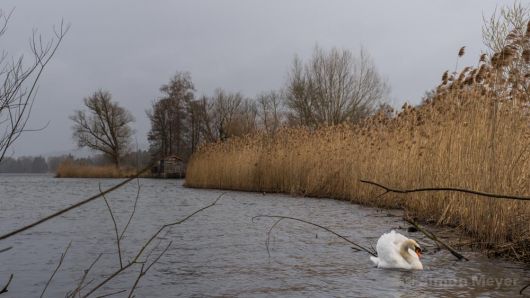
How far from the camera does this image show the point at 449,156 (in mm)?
6168

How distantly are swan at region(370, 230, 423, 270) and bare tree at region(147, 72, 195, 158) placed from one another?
141 feet

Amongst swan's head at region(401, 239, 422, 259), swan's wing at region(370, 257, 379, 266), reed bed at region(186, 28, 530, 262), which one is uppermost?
reed bed at region(186, 28, 530, 262)

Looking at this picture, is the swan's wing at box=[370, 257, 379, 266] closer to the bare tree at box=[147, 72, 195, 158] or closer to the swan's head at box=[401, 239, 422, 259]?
the swan's head at box=[401, 239, 422, 259]

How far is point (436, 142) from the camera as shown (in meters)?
6.84

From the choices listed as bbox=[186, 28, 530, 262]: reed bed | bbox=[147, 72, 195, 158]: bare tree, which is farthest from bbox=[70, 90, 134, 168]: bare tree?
bbox=[186, 28, 530, 262]: reed bed

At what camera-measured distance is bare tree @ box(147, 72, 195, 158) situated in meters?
46.8

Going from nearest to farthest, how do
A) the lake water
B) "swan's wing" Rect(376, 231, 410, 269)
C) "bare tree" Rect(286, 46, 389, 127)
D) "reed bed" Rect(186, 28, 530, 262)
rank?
1. the lake water
2. "swan's wing" Rect(376, 231, 410, 269)
3. "reed bed" Rect(186, 28, 530, 262)
4. "bare tree" Rect(286, 46, 389, 127)

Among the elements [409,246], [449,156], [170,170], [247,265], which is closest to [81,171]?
[170,170]

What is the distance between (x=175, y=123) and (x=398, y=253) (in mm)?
44755

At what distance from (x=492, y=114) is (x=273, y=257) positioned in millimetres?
2526

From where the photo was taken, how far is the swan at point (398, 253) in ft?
12.5

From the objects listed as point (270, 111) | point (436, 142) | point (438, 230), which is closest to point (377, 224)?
point (438, 230)

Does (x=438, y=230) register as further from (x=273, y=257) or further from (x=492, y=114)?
(x=273, y=257)

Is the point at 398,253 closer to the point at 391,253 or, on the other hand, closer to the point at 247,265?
the point at 391,253
